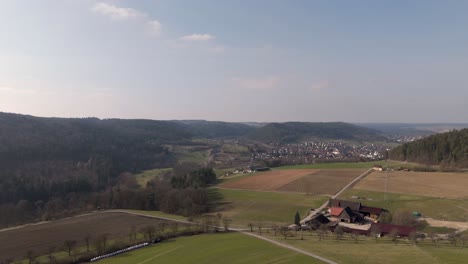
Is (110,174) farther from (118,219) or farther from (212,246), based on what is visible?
(212,246)

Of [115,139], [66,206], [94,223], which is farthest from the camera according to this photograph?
[115,139]

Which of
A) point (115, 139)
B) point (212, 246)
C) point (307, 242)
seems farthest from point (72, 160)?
point (307, 242)

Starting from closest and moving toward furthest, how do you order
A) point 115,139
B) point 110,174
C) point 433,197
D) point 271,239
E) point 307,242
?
point 307,242, point 271,239, point 433,197, point 110,174, point 115,139

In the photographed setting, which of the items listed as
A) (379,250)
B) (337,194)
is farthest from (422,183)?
(379,250)

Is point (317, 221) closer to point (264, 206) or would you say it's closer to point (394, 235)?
point (394, 235)

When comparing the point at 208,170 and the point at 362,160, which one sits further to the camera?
the point at 362,160

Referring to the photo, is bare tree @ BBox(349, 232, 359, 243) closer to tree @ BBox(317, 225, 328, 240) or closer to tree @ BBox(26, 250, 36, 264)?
tree @ BBox(317, 225, 328, 240)
